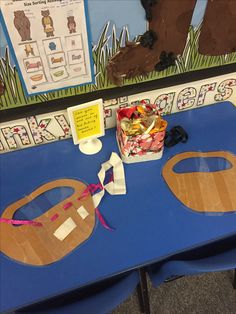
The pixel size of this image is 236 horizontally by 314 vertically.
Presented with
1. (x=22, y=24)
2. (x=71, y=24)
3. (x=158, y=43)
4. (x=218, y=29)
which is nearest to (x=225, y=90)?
(x=218, y=29)

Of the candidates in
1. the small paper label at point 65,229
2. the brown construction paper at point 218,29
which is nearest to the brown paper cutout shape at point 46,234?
the small paper label at point 65,229

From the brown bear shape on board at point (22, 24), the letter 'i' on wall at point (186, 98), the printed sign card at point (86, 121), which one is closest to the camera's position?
the brown bear shape on board at point (22, 24)

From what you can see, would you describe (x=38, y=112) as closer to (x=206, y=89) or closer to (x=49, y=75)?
(x=49, y=75)

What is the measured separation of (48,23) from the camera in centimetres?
88

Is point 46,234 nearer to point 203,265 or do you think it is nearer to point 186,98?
point 203,265

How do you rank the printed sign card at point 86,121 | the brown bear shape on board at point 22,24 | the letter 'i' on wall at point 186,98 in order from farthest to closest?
the letter 'i' on wall at point 186,98 → the printed sign card at point 86,121 → the brown bear shape on board at point 22,24

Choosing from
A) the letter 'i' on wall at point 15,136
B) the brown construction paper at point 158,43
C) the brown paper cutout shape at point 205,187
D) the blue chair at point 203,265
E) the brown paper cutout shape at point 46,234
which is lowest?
the blue chair at point 203,265

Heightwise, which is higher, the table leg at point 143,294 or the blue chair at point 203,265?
the blue chair at point 203,265

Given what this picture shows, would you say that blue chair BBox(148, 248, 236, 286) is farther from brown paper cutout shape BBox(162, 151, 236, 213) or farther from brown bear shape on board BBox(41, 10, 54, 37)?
brown bear shape on board BBox(41, 10, 54, 37)

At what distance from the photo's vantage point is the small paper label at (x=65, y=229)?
947mm

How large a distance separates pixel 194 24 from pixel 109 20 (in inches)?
12.3

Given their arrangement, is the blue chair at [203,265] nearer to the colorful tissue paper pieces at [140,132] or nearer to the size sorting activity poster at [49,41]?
the colorful tissue paper pieces at [140,132]

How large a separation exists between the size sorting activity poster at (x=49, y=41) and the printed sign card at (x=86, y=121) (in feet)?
0.31

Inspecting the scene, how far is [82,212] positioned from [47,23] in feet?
1.96
